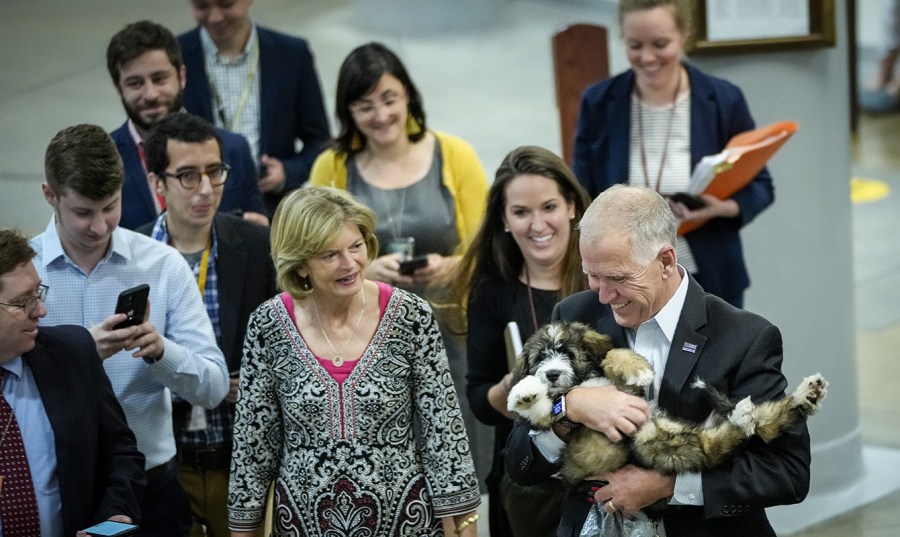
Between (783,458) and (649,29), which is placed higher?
(649,29)

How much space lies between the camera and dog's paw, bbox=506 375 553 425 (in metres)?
3.41

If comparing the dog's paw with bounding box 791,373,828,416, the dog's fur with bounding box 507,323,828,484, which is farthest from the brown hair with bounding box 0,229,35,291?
the dog's paw with bounding box 791,373,828,416

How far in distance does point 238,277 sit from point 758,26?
2.71 meters

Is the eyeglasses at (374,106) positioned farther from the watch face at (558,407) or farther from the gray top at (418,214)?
the watch face at (558,407)

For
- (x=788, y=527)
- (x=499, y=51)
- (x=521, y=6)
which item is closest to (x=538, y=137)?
(x=499, y=51)

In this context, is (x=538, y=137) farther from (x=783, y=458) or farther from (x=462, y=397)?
(x=783, y=458)

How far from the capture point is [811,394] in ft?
10.4

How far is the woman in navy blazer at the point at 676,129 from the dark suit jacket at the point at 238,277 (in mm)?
1506

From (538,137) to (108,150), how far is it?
782 centimetres

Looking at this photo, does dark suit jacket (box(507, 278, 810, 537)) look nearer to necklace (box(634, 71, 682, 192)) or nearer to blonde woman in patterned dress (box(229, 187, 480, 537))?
blonde woman in patterned dress (box(229, 187, 480, 537))

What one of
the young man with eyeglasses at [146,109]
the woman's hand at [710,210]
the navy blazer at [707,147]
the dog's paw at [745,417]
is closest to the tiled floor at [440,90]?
the navy blazer at [707,147]

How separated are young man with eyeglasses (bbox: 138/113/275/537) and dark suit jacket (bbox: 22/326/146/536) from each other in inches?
25.2

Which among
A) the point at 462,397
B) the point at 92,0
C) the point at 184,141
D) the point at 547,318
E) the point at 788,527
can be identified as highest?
the point at 92,0

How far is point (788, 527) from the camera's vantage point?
6.21 meters
